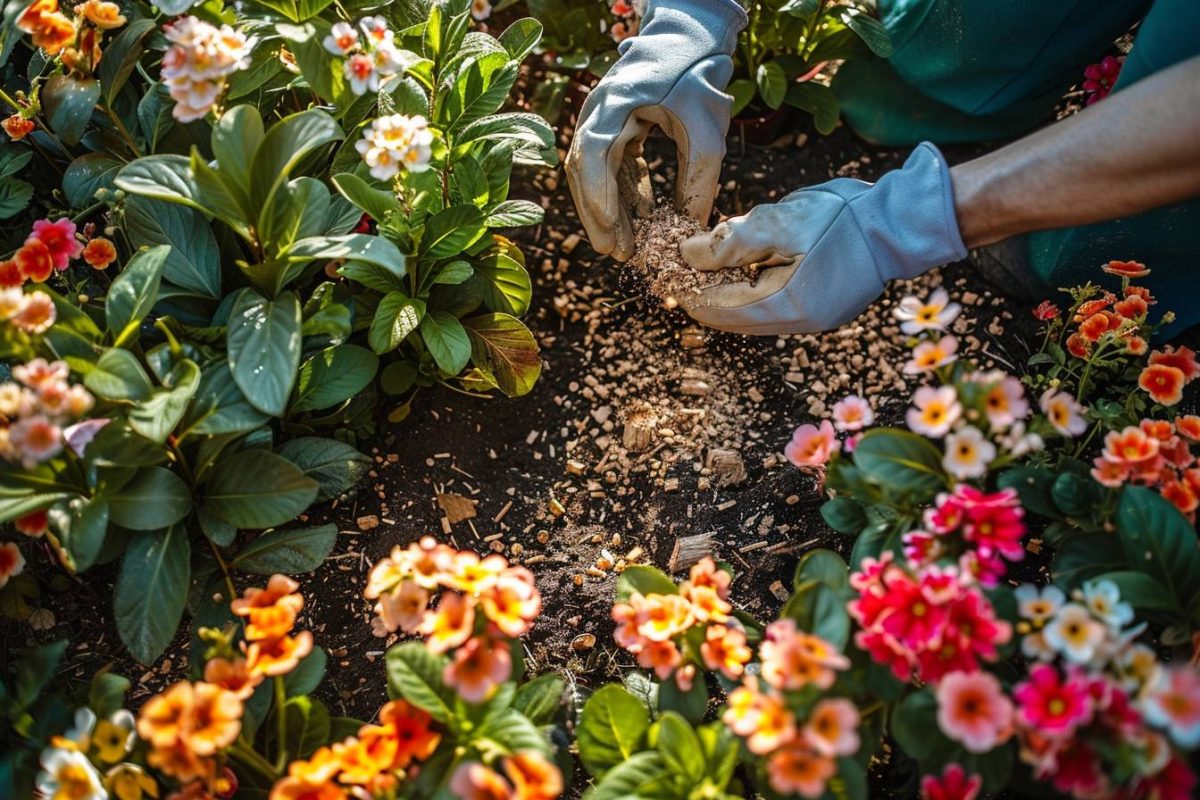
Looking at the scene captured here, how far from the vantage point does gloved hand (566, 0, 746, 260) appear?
164cm

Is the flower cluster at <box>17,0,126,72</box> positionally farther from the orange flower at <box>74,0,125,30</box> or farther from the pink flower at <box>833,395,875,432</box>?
the pink flower at <box>833,395,875,432</box>

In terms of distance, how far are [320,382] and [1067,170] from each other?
1147 mm

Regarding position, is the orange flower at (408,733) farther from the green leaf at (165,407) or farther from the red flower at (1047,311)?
the red flower at (1047,311)

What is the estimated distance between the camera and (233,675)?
109 centimetres

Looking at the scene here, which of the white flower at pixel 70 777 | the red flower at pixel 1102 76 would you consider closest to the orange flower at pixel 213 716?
the white flower at pixel 70 777

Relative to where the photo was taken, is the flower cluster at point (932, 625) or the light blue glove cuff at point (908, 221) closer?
the flower cluster at point (932, 625)

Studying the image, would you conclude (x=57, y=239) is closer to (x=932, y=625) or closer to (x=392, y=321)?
(x=392, y=321)

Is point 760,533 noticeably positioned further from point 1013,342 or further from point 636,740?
point 1013,342

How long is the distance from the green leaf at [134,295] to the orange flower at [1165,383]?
55.5 inches

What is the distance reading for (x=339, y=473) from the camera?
148 cm

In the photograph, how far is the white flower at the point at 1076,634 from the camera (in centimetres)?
97

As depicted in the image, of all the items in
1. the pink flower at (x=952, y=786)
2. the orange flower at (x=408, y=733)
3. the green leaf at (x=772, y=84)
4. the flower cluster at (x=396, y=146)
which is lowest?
the orange flower at (x=408, y=733)

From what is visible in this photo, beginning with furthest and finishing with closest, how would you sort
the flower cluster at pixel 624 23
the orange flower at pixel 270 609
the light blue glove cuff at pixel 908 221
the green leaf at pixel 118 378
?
the flower cluster at pixel 624 23 < the light blue glove cuff at pixel 908 221 < the green leaf at pixel 118 378 < the orange flower at pixel 270 609

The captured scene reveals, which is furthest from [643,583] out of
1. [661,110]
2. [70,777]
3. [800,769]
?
[661,110]
